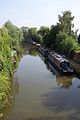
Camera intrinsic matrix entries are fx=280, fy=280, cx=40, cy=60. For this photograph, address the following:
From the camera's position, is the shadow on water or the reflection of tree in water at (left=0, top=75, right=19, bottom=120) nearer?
the reflection of tree in water at (left=0, top=75, right=19, bottom=120)

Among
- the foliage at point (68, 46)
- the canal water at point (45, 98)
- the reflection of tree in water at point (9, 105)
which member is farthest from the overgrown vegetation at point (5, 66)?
the foliage at point (68, 46)

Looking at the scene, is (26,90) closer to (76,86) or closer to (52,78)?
(76,86)

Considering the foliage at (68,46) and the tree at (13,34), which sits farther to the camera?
the tree at (13,34)

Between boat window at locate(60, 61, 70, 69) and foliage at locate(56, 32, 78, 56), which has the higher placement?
foliage at locate(56, 32, 78, 56)

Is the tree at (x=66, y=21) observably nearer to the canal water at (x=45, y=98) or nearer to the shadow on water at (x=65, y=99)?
the canal water at (x=45, y=98)

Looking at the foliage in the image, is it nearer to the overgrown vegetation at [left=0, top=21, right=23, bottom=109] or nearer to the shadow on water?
the shadow on water

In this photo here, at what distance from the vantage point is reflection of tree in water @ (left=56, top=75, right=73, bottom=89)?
30734 mm

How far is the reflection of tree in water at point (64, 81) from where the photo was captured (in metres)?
30.7

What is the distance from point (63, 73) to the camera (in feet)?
121

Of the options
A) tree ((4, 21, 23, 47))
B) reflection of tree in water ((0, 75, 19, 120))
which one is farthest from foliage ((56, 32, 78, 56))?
reflection of tree in water ((0, 75, 19, 120))

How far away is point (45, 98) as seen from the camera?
2497 cm

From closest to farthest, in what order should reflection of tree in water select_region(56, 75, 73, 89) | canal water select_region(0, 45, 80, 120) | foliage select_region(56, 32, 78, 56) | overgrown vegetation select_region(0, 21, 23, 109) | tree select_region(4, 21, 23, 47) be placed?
1. overgrown vegetation select_region(0, 21, 23, 109)
2. canal water select_region(0, 45, 80, 120)
3. reflection of tree in water select_region(56, 75, 73, 89)
4. foliage select_region(56, 32, 78, 56)
5. tree select_region(4, 21, 23, 47)

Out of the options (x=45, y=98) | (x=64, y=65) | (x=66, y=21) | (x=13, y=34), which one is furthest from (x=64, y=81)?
(x=66, y=21)

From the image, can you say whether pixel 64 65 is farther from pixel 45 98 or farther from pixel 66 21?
pixel 66 21
